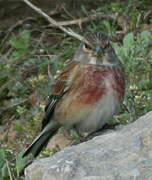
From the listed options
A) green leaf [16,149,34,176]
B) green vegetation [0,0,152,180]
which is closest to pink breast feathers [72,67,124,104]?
green vegetation [0,0,152,180]

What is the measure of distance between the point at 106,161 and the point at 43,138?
82.9 inches

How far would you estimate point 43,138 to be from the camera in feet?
20.4

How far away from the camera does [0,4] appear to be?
9.12 m

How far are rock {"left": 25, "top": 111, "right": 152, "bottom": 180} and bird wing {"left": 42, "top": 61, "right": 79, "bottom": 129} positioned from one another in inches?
59.6

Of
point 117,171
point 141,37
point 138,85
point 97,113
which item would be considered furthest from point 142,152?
point 141,37

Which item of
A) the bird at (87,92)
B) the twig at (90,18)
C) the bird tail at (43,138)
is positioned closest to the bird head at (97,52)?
the bird at (87,92)

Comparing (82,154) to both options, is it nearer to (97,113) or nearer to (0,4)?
(97,113)

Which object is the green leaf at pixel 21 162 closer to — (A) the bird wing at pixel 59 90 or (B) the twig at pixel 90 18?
(A) the bird wing at pixel 59 90

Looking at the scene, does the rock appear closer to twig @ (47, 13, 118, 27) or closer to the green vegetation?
the green vegetation

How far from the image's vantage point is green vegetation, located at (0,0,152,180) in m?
6.65

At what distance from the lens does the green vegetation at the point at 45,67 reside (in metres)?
6.65

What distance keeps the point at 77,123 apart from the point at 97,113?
1.03 feet

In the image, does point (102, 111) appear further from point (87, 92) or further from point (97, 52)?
point (97, 52)

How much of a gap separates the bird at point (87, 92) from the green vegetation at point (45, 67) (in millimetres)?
404
